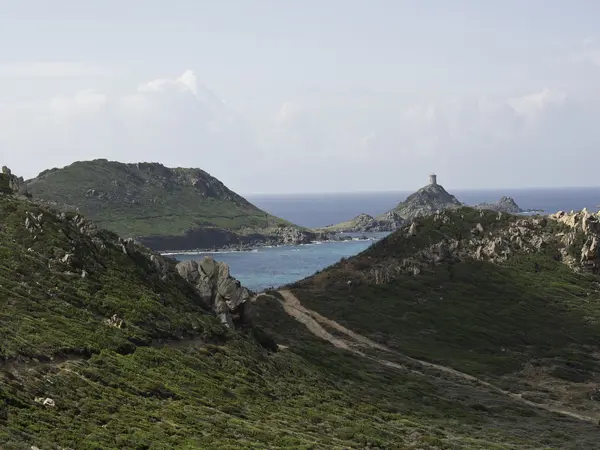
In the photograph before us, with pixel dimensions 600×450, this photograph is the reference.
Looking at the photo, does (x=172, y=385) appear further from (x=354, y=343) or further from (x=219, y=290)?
(x=354, y=343)

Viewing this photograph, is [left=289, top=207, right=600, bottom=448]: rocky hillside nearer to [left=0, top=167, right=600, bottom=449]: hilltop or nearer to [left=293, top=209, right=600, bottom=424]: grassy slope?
[left=293, top=209, right=600, bottom=424]: grassy slope

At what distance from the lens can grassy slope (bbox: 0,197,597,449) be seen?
140 feet

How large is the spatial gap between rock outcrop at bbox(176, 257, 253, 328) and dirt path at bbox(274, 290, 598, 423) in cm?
2726

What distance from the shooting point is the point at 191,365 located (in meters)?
64.7

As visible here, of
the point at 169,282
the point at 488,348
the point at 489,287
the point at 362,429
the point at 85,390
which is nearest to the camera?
the point at 85,390

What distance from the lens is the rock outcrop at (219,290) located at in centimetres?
9225

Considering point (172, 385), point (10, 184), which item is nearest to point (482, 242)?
point (10, 184)

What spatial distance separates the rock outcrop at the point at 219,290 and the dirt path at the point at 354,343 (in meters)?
27.3

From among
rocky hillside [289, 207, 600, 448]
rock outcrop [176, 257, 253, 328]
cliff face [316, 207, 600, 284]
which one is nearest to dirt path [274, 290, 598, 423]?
rocky hillside [289, 207, 600, 448]

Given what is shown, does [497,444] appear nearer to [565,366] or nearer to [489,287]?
[565,366]

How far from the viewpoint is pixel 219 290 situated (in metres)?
94.2

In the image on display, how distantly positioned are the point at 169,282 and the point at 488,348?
64401mm

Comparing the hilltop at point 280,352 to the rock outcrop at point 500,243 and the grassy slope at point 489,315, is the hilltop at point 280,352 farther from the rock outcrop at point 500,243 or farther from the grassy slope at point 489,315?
the rock outcrop at point 500,243

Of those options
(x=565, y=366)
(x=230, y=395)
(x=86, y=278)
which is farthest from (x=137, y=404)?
(x=565, y=366)
